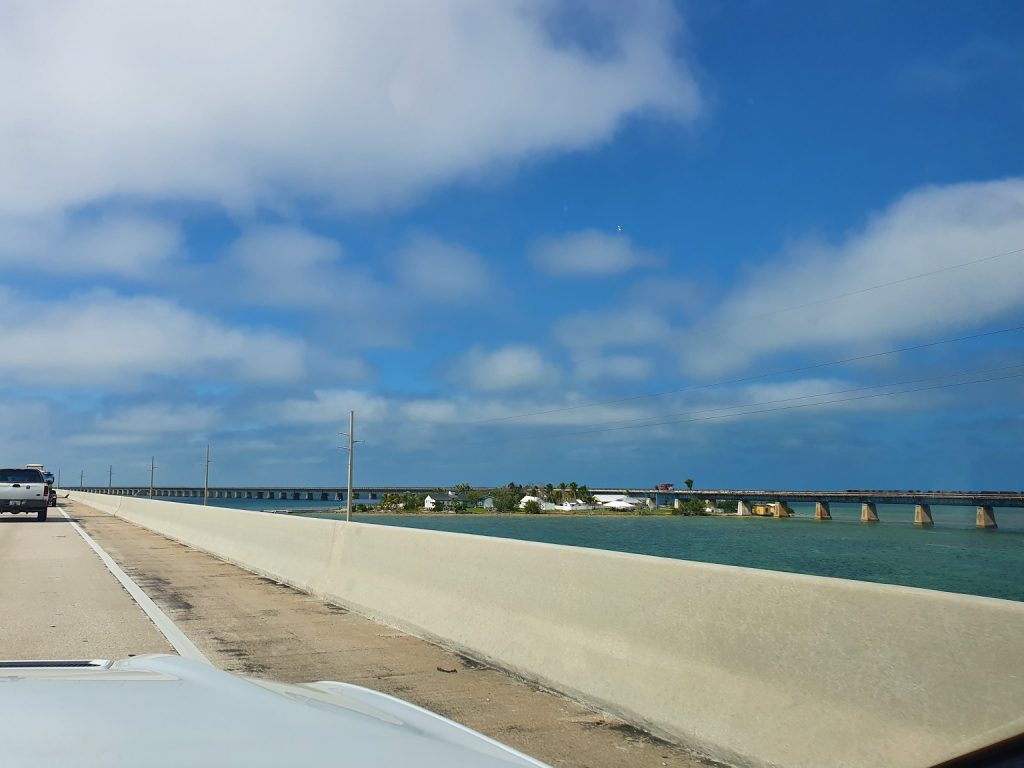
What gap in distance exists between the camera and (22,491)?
33.4 metres

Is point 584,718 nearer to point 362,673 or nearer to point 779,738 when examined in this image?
point 779,738

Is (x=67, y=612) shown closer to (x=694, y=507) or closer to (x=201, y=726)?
(x=201, y=726)

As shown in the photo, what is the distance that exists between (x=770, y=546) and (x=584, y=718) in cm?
6925

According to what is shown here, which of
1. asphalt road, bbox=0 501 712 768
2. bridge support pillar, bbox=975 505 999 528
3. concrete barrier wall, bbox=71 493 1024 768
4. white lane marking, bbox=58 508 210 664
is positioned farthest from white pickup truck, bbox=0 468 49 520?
bridge support pillar, bbox=975 505 999 528

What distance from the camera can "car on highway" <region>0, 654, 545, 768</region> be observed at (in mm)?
2227

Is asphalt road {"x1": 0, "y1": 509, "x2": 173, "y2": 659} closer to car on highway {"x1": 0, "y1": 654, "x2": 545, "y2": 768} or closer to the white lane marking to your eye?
the white lane marking

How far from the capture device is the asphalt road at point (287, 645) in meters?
5.80

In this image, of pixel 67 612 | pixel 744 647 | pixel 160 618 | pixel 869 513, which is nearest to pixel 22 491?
pixel 67 612

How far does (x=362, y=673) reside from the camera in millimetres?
7484

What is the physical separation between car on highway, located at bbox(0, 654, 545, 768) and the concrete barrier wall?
2.43 metres

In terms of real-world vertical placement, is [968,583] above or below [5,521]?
below

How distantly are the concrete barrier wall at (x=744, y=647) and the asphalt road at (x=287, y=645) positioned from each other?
0.83 feet

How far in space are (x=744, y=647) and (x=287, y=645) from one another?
4871 millimetres

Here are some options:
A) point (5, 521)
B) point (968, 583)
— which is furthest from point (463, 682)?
point (968, 583)
